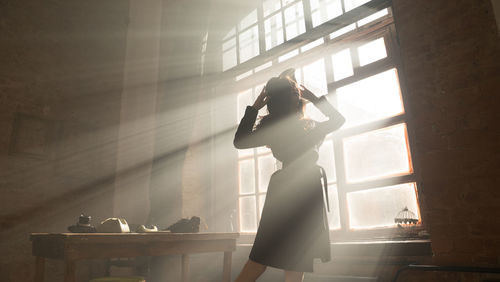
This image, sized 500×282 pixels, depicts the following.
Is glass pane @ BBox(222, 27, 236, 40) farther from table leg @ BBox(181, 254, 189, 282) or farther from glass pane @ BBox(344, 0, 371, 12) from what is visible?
table leg @ BBox(181, 254, 189, 282)

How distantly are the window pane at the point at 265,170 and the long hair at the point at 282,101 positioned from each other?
2.41 metres

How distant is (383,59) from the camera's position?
304cm

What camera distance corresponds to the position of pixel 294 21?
3.92 m

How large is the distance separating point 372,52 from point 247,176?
2123 mm

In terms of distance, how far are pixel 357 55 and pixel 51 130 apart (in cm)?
368

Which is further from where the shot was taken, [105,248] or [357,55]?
[357,55]

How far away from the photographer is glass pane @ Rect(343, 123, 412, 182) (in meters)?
2.82

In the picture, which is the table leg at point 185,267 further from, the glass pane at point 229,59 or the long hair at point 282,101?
the glass pane at point 229,59

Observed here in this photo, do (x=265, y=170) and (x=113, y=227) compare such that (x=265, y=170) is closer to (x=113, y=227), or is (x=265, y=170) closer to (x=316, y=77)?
(x=316, y=77)

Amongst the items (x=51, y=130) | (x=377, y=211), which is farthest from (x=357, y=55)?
(x=51, y=130)

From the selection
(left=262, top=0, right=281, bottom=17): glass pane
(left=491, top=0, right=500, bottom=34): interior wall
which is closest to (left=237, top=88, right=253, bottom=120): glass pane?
(left=262, top=0, right=281, bottom=17): glass pane

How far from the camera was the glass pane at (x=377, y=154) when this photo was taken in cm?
282

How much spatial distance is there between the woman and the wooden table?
93 cm

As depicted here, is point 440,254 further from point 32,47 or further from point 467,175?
point 32,47
